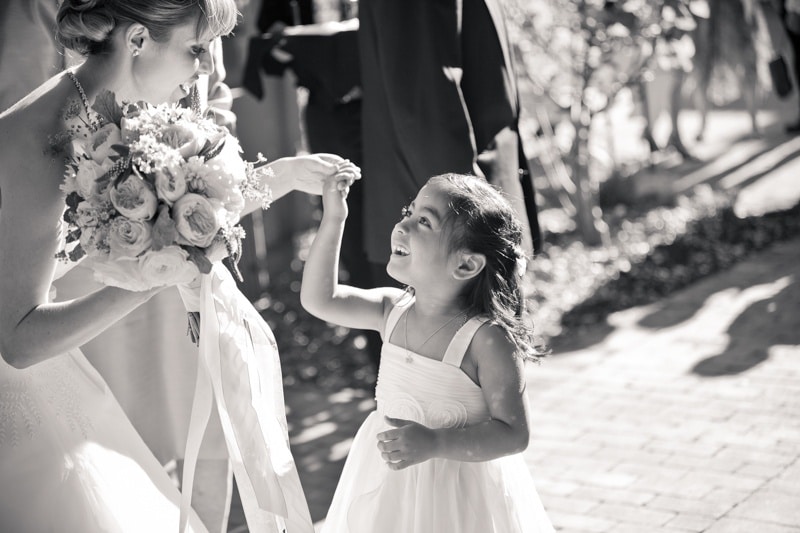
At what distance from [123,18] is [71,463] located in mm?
1059

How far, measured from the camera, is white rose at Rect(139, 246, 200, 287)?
6.95 feet

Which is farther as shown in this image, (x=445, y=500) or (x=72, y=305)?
(x=445, y=500)

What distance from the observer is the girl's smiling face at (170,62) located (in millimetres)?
2490

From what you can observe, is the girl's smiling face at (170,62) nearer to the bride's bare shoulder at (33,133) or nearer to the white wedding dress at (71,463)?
the bride's bare shoulder at (33,133)

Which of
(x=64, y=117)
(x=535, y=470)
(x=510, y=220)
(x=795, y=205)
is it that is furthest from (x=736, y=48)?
(x=64, y=117)

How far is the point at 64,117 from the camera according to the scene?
2359 millimetres

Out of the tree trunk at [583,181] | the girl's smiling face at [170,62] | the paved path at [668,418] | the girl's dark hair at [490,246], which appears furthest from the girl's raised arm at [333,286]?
the tree trunk at [583,181]

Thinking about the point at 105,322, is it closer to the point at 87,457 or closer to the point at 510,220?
the point at 87,457

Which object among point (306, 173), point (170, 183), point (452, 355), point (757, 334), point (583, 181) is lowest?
point (757, 334)

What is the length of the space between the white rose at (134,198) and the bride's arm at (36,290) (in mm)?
185

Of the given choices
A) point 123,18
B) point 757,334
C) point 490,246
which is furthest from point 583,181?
point 123,18

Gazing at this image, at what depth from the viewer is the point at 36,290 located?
228 centimetres

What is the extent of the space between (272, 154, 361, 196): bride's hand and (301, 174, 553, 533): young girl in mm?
42

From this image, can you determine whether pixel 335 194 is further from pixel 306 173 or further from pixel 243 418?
pixel 243 418
